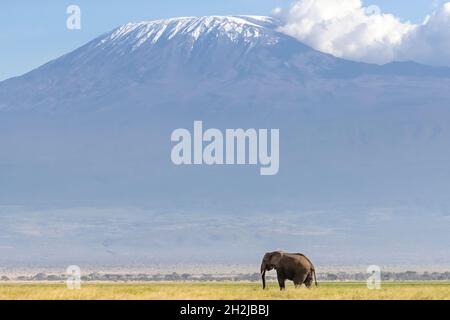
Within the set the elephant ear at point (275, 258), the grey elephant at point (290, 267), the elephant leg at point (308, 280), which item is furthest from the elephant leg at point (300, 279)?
the elephant ear at point (275, 258)

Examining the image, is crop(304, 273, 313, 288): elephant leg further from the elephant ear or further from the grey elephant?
the elephant ear

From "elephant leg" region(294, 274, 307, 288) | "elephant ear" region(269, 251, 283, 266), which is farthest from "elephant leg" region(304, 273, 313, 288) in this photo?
"elephant ear" region(269, 251, 283, 266)

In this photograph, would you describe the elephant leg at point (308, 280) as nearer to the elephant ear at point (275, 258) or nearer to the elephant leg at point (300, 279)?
the elephant leg at point (300, 279)

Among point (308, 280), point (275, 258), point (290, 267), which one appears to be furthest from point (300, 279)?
point (275, 258)

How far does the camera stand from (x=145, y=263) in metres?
189

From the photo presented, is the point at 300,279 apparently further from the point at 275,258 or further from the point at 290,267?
the point at 275,258

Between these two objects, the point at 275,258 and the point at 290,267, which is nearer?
the point at 290,267

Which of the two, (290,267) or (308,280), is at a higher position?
(290,267)

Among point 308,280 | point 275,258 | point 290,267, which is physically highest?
point 275,258
